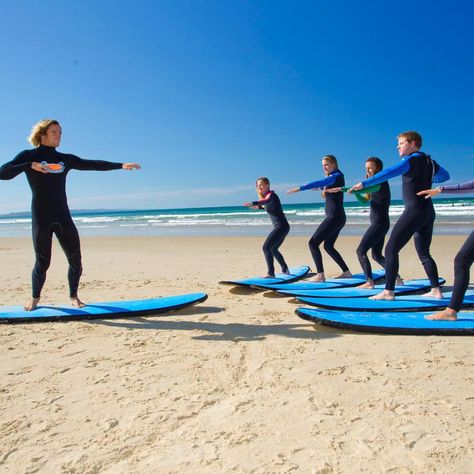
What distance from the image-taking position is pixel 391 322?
429 centimetres

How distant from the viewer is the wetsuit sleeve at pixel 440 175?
517 centimetres

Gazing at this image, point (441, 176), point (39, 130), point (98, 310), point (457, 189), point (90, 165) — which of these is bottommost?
point (98, 310)

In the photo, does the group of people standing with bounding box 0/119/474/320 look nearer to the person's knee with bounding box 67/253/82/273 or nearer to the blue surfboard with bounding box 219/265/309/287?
the person's knee with bounding box 67/253/82/273

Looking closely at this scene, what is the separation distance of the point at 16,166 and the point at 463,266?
4.90m

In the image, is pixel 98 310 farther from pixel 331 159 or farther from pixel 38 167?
pixel 331 159

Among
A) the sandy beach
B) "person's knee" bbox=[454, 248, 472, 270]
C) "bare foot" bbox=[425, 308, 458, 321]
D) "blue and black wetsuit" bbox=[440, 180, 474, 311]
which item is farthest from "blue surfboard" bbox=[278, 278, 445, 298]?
"person's knee" bbox=[454, 248, 472, 270]

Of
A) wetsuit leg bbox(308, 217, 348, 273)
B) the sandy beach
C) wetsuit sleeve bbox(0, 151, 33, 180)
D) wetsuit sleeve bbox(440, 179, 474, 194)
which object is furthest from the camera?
wetsuit leg bbox(308, 217, 348, 273)

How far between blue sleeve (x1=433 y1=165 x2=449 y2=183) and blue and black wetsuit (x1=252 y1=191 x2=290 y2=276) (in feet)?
9.29

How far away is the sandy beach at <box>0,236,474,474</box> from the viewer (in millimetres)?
2150

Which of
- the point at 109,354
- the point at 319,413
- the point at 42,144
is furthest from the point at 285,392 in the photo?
the point at 42,144

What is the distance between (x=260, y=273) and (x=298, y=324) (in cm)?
411

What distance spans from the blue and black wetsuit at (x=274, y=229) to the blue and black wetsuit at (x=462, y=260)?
3537 mm

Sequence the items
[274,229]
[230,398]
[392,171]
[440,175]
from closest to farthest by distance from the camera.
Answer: [230,398] → [392,171] → [440,175] → [274,229]

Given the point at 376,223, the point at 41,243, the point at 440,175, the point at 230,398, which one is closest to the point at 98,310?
the point at 41,243
